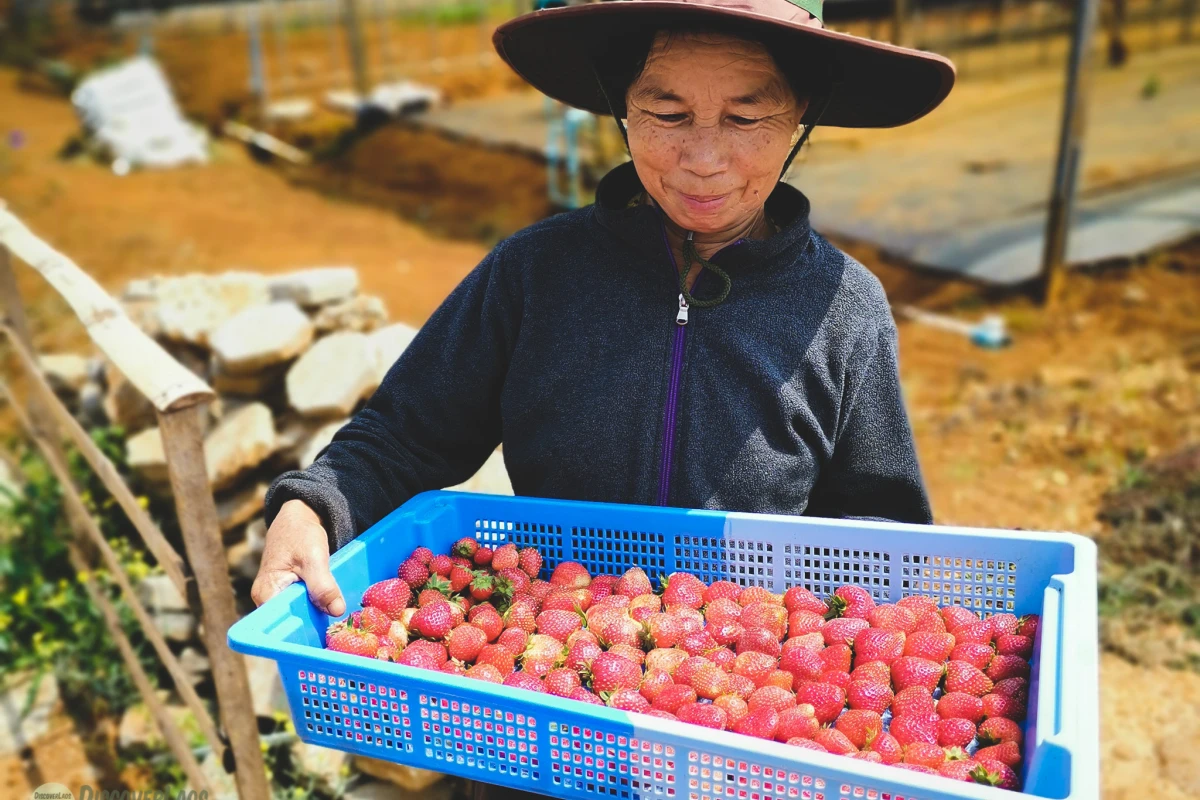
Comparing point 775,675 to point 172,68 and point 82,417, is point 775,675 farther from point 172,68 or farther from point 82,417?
point 172,68

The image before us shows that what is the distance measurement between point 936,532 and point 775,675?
338mm

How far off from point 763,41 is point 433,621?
1.05 m

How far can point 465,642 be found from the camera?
1688 mm

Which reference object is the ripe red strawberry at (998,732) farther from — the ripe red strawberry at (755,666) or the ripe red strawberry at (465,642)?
the ripe red strawberry at (465,642)

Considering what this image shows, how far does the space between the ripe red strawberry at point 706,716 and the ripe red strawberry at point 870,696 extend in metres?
0.21

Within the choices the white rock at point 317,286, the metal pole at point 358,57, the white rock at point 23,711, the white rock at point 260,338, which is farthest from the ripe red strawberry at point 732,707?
the metal pole at point 358,57

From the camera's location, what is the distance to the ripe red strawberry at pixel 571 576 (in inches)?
70.9

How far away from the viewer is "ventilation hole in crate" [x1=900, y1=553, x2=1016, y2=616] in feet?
5.44

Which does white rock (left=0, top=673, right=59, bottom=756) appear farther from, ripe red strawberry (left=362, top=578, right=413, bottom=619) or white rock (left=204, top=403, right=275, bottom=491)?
ripe red strawberry (left=362, top=578, right=413, bottom=619)

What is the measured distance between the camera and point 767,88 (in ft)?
5.35

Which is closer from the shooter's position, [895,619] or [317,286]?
[895,619]

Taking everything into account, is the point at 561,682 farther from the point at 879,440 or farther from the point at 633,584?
the point at 879,440

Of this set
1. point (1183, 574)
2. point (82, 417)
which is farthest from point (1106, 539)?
point (82, 417)

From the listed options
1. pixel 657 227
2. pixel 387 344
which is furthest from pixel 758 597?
pixel 387 344
